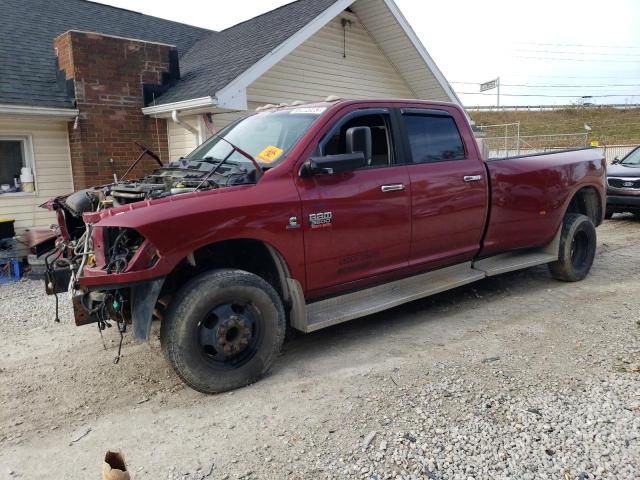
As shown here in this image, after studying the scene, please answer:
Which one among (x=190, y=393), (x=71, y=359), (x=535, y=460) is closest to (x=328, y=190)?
(x=190, y=393)

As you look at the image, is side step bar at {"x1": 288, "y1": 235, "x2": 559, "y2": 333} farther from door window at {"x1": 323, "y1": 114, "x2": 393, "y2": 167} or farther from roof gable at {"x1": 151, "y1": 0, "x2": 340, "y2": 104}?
roof gable at {"x1": 151, "y1": 0, "x2": 340, "y2": 104}

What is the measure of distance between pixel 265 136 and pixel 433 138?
5.45 feet

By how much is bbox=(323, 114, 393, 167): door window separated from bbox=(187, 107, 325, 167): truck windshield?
253 mm

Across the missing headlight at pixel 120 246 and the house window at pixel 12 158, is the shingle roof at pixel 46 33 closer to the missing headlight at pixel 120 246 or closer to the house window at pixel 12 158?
the house window at pixel 12 158

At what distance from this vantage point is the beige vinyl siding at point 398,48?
36.8ft

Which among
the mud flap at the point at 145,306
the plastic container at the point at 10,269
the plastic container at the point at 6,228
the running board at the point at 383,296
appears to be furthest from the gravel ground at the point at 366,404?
the plastic container at the point at 6,228

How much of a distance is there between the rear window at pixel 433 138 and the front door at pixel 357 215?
27 cm

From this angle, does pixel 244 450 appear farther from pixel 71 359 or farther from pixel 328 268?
pixel 71 359

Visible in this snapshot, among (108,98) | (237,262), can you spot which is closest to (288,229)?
(237,262)

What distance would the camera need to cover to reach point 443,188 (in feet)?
15.8

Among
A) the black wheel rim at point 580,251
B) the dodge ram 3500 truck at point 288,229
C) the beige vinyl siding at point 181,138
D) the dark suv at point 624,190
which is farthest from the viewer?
the dark suv at point 624,190

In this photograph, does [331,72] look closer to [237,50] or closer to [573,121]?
[237,50]

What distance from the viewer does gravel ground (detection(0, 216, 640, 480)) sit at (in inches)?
110

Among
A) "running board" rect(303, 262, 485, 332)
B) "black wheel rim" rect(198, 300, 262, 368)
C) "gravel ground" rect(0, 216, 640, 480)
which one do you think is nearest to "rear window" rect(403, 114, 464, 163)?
"running board" rect(303, 262, 485, 332)
